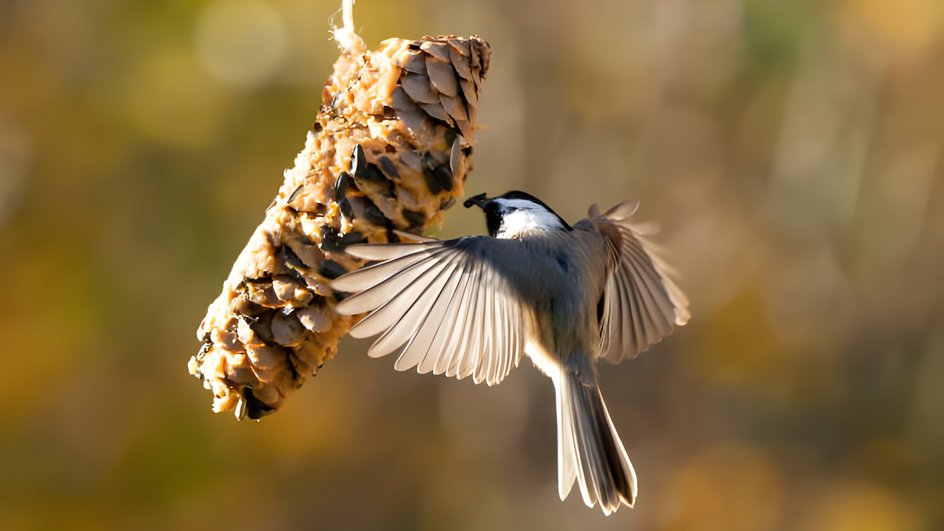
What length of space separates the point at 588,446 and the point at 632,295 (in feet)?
1.36

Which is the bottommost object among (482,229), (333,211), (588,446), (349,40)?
(588,446)

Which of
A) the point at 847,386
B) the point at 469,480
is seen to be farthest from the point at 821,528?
the point at 469,480

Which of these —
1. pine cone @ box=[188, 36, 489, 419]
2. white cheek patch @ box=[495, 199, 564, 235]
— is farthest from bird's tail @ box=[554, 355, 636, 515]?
pine cone @ box=[188, 36, 489, 419]

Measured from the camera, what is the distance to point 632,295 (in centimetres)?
217

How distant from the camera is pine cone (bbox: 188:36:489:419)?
1.40 meters

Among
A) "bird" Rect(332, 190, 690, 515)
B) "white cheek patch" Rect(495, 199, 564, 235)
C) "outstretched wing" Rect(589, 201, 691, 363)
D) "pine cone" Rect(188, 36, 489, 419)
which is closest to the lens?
"pine cone" Rect(188, 36, 489, 419)

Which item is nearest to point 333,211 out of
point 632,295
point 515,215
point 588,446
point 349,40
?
point 349,40

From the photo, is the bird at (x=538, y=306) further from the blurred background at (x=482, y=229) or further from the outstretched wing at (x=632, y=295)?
the blurred background at (x=482, y=229)

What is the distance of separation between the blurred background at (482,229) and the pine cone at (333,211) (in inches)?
81.6

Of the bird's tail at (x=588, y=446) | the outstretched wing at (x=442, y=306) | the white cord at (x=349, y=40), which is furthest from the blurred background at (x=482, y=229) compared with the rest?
the white cord at (x=349, y=40)

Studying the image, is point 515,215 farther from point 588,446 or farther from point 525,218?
point 588,446

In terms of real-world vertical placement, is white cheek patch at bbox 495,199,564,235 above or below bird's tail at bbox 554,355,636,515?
above

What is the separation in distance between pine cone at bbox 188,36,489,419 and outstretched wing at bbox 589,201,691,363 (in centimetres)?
68

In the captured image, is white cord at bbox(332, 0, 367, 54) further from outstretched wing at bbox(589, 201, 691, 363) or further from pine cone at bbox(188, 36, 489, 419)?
outstretched wing at bbox(589, 201, 691, 363)
